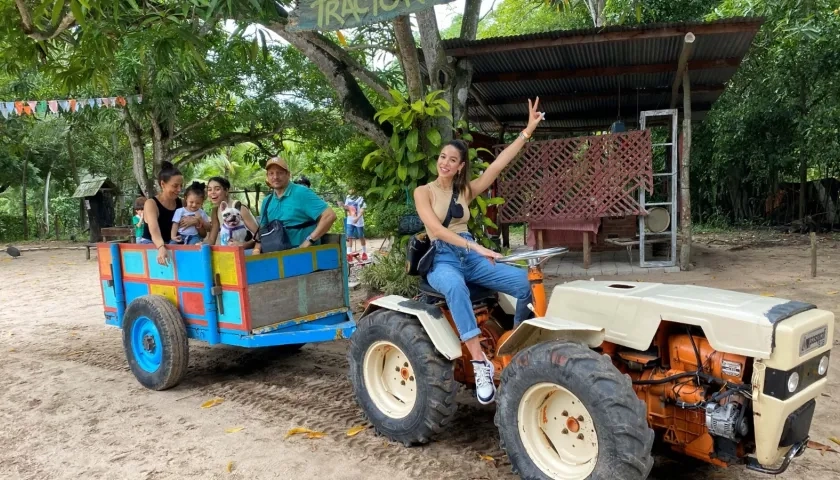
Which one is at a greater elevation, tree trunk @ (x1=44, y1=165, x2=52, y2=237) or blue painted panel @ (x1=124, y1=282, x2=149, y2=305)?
tree trunk @ (x1=44, y1=165, x2=52, y2=237)

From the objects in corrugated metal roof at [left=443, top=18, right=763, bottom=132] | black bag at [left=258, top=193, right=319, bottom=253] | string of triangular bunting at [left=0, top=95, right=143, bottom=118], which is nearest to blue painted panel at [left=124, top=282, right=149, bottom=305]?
black bag at [left=258, top=193, right=319, bottom=253]

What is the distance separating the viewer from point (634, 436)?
7.79ft

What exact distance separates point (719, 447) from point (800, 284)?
21.0 ft

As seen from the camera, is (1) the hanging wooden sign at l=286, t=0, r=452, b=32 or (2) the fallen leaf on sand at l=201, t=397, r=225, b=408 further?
(2) the fallen leaf on sand at l=201, t=397, r=225, b=408

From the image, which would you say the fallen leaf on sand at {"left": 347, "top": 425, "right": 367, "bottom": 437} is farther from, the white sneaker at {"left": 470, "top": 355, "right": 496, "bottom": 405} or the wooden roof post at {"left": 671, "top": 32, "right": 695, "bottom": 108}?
the wooden roof post at {"left": 671, "top": 32, "right": 695, "bottom": 108}

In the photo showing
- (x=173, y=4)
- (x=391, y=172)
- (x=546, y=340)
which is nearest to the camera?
(x=546, y=340)

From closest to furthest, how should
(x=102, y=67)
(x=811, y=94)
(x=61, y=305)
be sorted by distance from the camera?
(x=102, y=67) → (x=61, y=305) → (x=811, y=94)

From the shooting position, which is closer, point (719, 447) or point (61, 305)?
point (719, 447)

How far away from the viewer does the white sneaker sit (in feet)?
10.2

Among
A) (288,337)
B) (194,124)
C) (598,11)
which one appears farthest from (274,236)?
(194,124)

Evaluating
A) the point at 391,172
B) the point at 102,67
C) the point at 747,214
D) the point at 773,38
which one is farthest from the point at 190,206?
the point at 747,214

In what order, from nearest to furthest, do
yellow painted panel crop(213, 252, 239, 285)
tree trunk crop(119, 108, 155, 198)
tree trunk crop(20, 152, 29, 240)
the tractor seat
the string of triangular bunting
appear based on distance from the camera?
1. the tractor seat
2. yellow painted panel crop(213, 252, 239, 285)
3. the string of triangular bunting
4. tree trunk crop(119, 108, 155, 198)
5. tree trunk crop(20, 152, 29, 240)

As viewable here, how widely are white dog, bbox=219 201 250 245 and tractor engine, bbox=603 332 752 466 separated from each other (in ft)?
11.3

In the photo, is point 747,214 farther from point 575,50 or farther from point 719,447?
point 719,447
